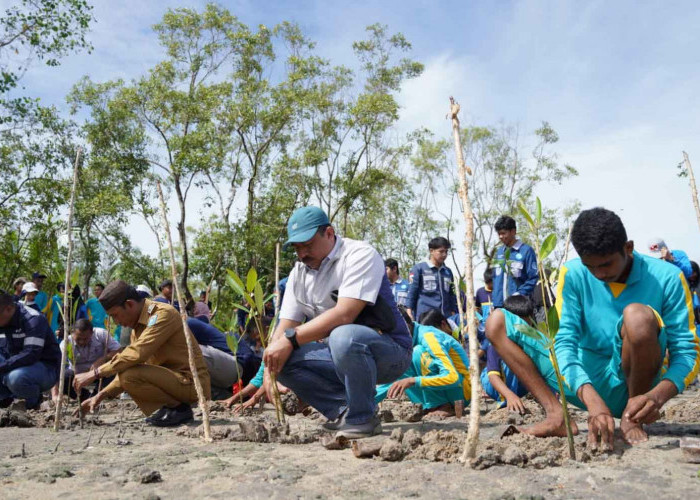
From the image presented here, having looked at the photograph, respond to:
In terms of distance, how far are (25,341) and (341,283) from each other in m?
3.36

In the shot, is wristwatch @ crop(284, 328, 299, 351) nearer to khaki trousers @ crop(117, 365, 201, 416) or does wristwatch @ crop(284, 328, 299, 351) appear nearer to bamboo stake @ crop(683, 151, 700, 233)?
khaki trousers @ crop(117, 365, 201, 416)

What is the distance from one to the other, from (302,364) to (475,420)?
Result: 1389 millimetres

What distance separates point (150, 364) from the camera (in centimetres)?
403

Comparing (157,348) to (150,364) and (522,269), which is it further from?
(522,269)

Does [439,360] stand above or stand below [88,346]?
below

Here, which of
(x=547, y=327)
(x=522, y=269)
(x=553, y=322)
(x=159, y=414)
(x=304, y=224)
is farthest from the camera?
(x=522, y=269)

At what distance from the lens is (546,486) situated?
2006 mm

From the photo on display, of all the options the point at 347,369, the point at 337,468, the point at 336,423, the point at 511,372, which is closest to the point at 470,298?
the point at 337,468

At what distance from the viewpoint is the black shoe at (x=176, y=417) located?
407 cm

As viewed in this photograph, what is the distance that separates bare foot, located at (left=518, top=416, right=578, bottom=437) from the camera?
2781 mm

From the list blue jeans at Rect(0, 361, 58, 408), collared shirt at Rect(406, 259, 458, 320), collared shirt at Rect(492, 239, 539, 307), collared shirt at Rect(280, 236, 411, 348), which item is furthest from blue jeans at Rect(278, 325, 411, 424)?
collared shirt at Rect(406, 259, 458, 320)

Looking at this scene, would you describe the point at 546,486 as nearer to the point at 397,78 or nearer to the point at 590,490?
the point at 590,490

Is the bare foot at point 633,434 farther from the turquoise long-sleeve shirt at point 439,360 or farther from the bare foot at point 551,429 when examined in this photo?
the turquoise long-sleeve shirt at point 439,360

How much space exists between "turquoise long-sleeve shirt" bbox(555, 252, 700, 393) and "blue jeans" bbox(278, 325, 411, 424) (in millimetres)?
899
